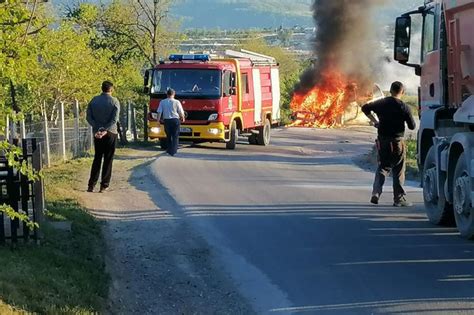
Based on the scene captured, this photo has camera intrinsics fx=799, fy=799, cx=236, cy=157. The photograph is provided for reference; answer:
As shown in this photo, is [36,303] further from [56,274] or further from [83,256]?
[83,256]

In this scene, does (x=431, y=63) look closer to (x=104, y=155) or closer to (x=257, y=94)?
(x=104, y=155)

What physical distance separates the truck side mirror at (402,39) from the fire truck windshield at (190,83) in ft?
38.6

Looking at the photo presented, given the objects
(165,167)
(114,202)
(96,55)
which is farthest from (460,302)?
(96,55)

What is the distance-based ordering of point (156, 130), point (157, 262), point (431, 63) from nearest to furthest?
point (157, 262) → point (431, 63) → point (156, 130)

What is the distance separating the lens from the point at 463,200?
9.09 m

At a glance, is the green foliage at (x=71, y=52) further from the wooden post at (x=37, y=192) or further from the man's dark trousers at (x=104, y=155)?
the man's dark trousers at (x=104, y=155)

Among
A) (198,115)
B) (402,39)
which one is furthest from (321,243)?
(198,115)

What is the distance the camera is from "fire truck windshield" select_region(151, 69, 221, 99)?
76.8ft

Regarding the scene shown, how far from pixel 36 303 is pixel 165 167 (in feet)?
36.9

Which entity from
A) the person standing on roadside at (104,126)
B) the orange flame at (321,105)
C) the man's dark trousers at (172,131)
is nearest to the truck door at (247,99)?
the man's dark trousers at (172,131)

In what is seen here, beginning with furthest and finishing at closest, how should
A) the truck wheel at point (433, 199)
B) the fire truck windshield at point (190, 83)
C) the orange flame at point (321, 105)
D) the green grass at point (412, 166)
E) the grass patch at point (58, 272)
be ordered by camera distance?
the orange flame at point (321, 105)
the fire truck windshield at point (190, 83)
the green grass at point (412, 166)
the truck wheel at point (433, 199)
the grass patch at point (58, 272)

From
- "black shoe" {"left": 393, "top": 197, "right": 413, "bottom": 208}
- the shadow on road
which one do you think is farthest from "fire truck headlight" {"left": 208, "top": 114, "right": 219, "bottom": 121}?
"black shoe" {"left": 393, "top": 197, "right": 413, "bottom": 208}

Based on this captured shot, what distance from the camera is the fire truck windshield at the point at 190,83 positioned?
23422 millimetres

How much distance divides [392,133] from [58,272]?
603cm
